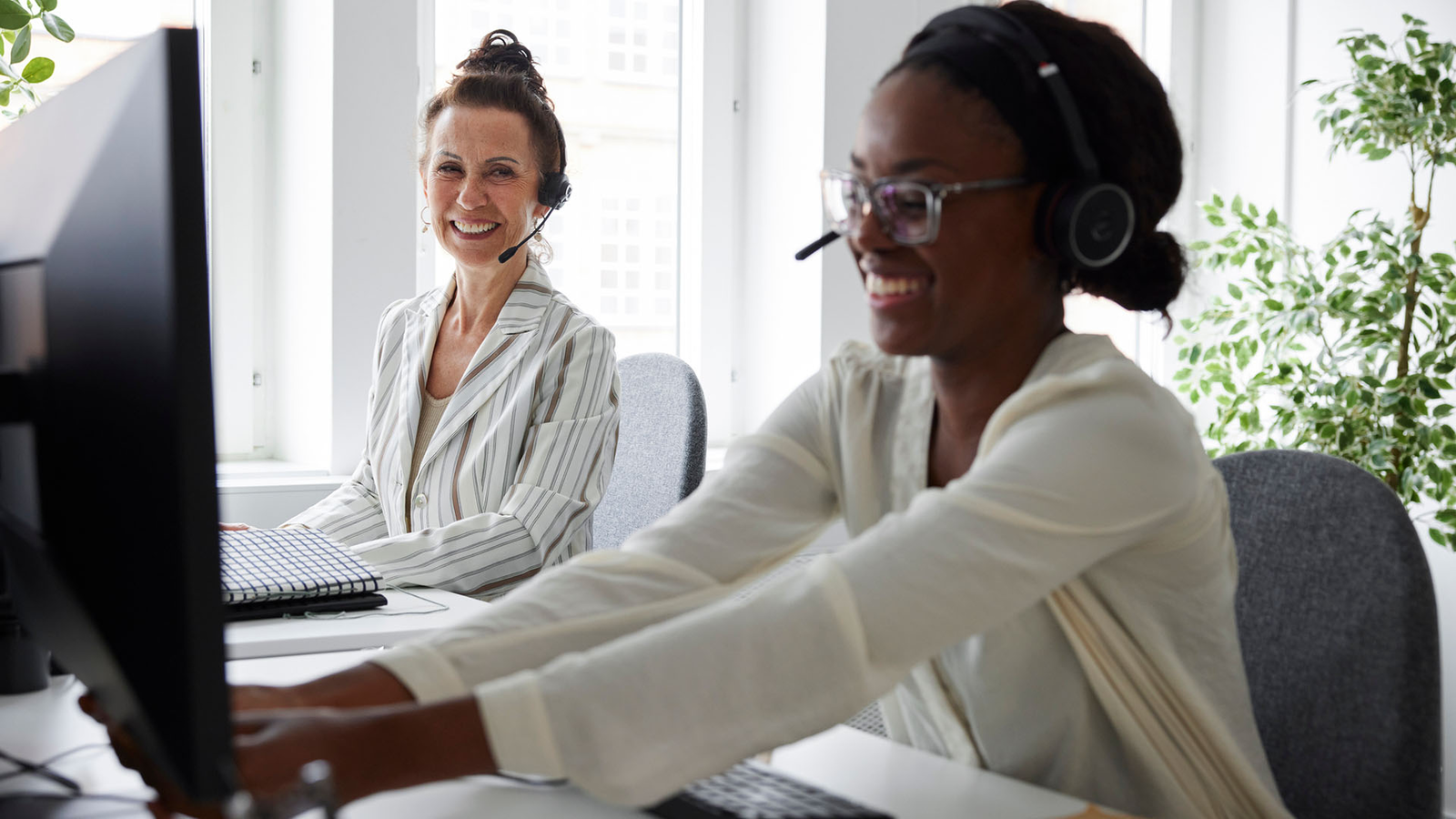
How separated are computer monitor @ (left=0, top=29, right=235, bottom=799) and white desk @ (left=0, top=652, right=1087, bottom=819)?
180mm

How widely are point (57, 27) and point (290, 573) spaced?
3.32ft

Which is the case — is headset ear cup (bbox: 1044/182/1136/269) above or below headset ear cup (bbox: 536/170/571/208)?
below

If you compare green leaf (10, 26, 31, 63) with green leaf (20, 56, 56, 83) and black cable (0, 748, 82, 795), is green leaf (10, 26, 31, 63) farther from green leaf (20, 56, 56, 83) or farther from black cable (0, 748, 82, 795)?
black cable (0, 748, 82, 795)

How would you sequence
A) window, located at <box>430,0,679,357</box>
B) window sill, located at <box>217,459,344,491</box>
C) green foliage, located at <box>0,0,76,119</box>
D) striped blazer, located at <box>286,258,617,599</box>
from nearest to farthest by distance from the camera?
1. striped blazer, located at <box>286,258,617,599</box>
2. green foliage, located at <box>0,0,76,119</box>
3. window sill, located at <box>217,459,344,491</box>
4. window, located at <box>430,0,679,357</box>

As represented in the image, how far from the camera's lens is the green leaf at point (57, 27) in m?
1.83

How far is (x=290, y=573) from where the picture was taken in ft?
4.65

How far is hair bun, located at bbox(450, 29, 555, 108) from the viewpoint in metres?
2.14

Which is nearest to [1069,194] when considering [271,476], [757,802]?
[757,802]

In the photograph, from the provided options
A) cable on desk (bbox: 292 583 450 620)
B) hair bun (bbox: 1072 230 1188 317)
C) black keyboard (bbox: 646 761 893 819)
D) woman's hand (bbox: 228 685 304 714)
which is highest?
hair bun (bbox: 1072 230 1188 317)

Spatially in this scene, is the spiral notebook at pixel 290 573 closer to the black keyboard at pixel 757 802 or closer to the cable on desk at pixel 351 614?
the cable on desk at pixel 351 614

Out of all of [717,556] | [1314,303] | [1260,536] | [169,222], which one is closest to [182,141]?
[169,222]

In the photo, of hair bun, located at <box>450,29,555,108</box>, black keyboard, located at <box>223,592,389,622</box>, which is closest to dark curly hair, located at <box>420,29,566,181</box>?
hair bun, located at <box>450,29,555,108</box>

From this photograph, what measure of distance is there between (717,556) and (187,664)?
0.58 m

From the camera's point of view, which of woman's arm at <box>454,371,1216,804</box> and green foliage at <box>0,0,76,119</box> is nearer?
woman's arm at <box>454,371,1216,804</box>
